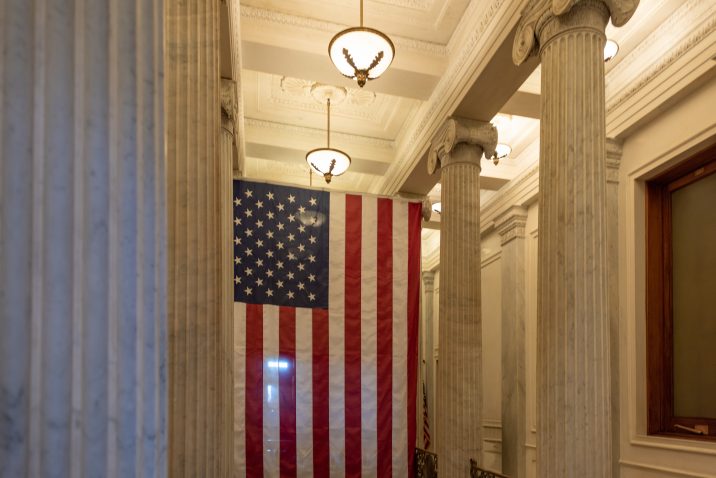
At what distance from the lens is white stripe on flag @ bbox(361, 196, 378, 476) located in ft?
23.6

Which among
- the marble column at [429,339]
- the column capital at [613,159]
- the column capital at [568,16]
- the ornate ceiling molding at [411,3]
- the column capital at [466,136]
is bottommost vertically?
the marble column at [429,339]

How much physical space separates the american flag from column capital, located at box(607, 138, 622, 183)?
115 inches

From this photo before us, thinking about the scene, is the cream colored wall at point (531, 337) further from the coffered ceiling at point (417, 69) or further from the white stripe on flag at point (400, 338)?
the white stripe on flag at point (400, 338)

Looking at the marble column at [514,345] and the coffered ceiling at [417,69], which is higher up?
the coffered ceiling at [417,69]

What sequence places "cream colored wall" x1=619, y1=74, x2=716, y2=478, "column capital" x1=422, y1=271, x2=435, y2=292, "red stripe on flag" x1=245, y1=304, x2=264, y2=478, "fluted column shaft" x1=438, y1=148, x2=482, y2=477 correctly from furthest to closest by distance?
"column capital" x1=422, y1=271, x2=435, y2=292 → "fluted column shaft" x1=438, y1=148, x2=482, y2=477 → "red stripe on flag" x1=245, y1=304, x2=264, y2=478 → "cream colored wall" x1=619, y1=74, x2=716, y2=478

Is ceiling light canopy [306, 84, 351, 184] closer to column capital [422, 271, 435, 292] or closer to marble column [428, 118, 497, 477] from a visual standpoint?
marble column [428, 118, 497, 477]

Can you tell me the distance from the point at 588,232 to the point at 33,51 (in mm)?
3994

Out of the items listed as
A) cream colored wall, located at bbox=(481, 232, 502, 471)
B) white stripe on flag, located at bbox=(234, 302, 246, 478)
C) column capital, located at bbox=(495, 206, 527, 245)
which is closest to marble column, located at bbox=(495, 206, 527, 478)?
column capital, located at bbox=(495, 206, 527, 245)

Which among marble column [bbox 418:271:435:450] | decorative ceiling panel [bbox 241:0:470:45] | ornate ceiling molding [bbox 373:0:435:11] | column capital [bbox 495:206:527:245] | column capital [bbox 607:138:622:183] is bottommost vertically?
marble column [bbox 418:271:435:450]

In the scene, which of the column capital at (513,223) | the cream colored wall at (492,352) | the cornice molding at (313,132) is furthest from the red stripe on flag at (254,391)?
the cream colored wall at (492,352)

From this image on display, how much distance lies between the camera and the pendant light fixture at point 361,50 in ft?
21.3

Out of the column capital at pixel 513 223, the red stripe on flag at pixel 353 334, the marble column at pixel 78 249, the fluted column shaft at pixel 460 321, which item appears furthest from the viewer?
the column capital at pixel 513 223

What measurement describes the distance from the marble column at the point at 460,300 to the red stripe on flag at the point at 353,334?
1.05 m

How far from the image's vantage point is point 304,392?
714cm
